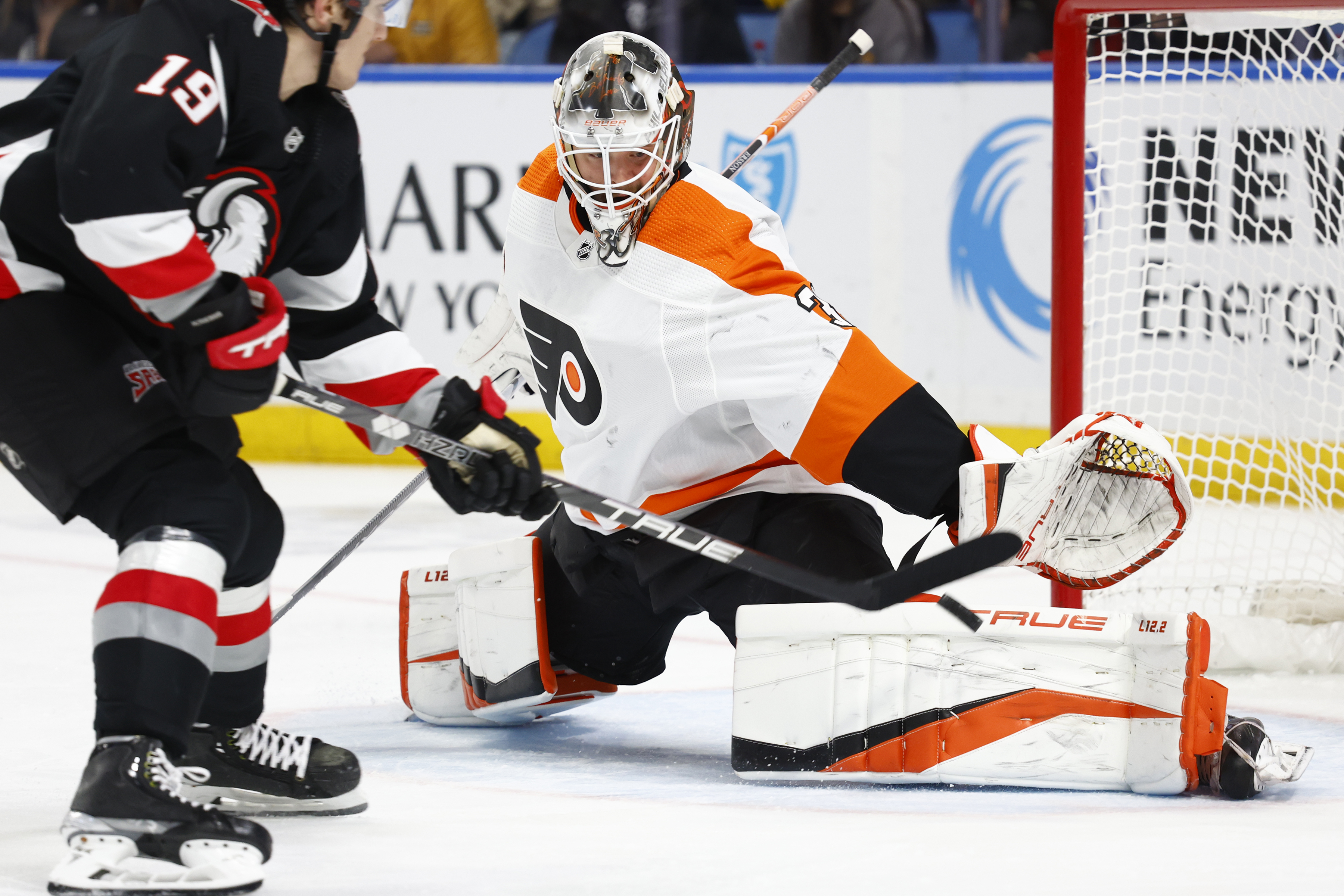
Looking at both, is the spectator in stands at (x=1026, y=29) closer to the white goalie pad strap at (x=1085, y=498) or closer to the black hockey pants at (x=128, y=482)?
the white goalie pad strap at (x=1085, y=498)

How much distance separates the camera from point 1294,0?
2832 mm

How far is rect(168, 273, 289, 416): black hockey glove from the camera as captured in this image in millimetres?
1736

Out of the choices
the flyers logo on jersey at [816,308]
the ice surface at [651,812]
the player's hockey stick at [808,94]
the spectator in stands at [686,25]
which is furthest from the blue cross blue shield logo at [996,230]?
the flyers logo on jersey at [816,308]

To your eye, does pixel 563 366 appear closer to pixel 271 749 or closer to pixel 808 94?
pixel 271 749

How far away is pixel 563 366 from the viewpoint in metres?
2.46

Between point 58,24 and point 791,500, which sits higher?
point 58,24

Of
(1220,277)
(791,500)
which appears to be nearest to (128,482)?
(791,500)

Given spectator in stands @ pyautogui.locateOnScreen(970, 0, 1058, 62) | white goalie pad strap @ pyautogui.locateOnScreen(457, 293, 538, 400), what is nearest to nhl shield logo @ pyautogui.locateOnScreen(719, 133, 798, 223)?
spectator in stands @ pyautogui.locateOnScreen(970, 0, 1058, 62)

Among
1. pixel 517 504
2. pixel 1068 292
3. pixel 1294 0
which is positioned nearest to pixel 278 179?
pixel 517 504

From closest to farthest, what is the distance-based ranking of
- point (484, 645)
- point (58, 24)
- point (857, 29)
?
point (484, 645), point (857, 29), point (58, 24)

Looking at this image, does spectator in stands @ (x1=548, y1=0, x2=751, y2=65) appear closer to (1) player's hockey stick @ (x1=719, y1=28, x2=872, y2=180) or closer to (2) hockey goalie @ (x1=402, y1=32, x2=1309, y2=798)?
(1) player's hockey stick @ (x1=719, y1=28, x2=872, y2=180)

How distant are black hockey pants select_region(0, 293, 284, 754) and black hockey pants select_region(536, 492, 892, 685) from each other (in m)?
0.72

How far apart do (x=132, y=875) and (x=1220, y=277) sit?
10.5 feet

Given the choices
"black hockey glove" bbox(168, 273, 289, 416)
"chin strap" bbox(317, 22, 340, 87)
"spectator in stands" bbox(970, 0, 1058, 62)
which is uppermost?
"spectator in stands" bbox(970, 0, 1058, 62)
